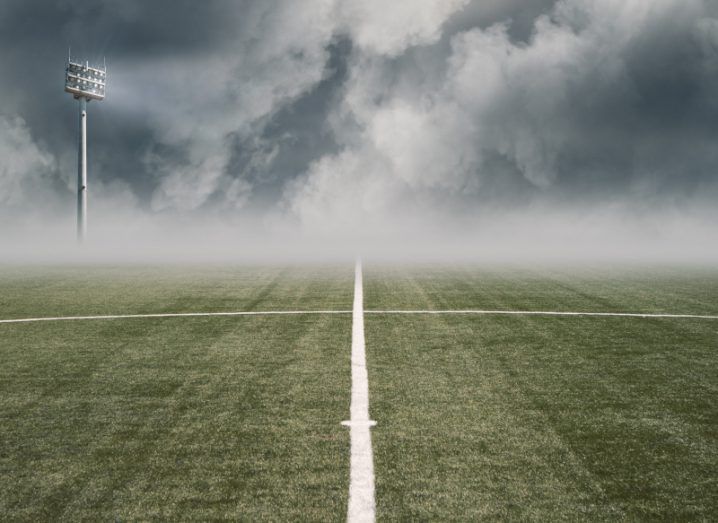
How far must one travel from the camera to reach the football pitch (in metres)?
2.43

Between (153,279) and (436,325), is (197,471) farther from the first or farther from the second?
(153,279)

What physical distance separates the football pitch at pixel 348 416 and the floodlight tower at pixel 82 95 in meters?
36.4

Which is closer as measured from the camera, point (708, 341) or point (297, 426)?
point (297, 426)

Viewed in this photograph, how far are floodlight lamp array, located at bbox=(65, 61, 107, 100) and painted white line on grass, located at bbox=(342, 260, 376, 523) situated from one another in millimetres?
43431

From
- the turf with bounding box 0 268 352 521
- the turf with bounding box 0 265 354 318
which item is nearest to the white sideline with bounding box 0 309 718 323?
the turf with bounding box 0 265 354 318

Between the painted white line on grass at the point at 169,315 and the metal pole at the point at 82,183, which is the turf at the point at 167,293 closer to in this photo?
the painted white line on grass at the point at 169,315

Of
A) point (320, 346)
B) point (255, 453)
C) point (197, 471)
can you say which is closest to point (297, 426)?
point (255, 453)

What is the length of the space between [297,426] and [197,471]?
0.70 metres

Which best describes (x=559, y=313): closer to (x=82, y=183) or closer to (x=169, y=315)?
(x=169, y=315)

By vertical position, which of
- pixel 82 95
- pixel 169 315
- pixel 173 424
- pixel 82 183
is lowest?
pixel 173 424

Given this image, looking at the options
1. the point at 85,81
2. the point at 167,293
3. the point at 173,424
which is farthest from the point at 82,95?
the point at 173,424

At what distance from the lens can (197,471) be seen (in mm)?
2689

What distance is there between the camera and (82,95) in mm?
42000

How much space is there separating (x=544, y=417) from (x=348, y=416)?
3.72 ft
